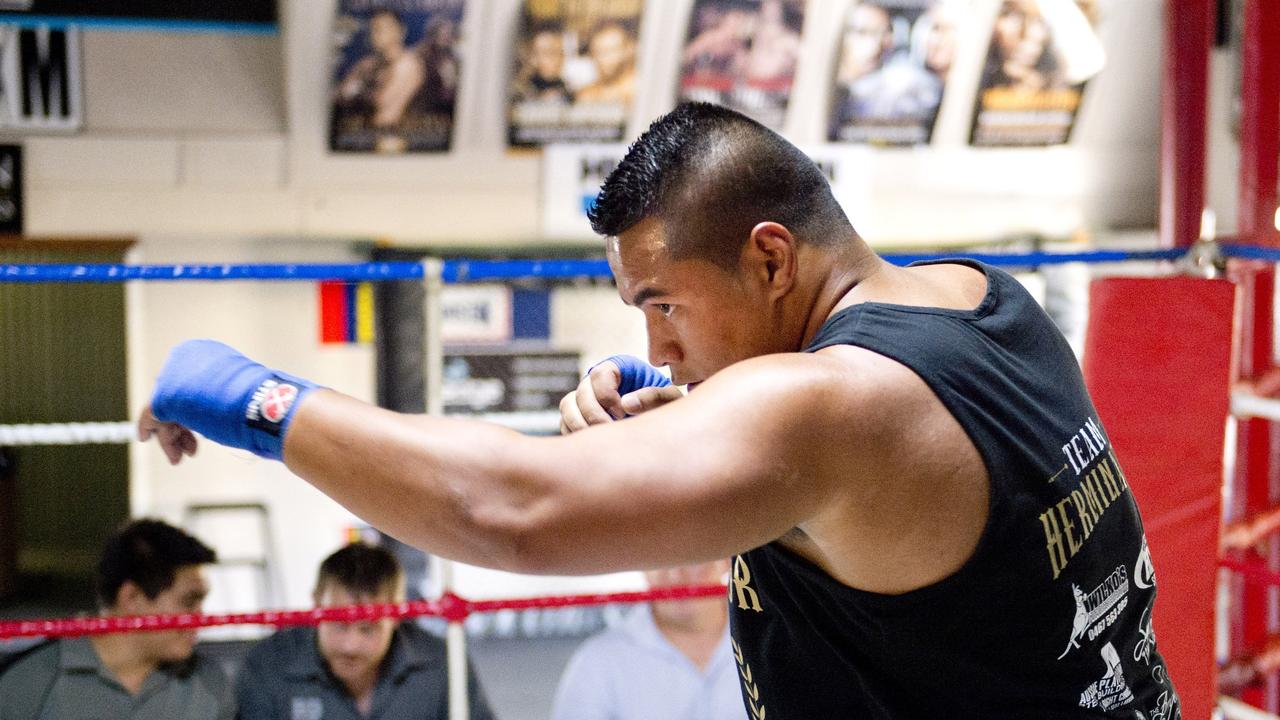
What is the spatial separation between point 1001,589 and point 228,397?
569 millimetres

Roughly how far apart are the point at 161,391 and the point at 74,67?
3798 mm

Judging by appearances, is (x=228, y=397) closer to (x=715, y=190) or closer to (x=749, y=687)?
(x=715, y=190)

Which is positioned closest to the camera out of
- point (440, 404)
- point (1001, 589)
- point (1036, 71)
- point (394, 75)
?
point (1001, 589)

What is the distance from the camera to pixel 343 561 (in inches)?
98.3

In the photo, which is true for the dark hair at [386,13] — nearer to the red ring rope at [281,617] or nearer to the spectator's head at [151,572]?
the spectator's head at [151,572]

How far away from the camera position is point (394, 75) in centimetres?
436

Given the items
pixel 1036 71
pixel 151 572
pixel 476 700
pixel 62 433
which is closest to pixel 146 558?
pixel 151 572

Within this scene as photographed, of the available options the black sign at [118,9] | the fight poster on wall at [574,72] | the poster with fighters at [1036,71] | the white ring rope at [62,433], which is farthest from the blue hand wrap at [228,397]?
the poster with fighters at [1036,71]

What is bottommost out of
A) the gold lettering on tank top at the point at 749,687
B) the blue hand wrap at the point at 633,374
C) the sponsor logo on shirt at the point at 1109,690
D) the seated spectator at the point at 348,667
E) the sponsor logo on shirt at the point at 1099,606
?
the seated spectator at the point at 348,667

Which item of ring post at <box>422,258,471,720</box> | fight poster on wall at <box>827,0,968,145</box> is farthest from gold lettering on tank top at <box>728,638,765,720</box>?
fight poster on wall at <box>827,0,968,145</box>

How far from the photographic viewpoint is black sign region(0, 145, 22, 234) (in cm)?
422

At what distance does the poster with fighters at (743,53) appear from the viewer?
14.8 feet

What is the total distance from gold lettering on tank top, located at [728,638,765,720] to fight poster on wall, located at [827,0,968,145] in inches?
150

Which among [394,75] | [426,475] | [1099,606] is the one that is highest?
[394,75]
